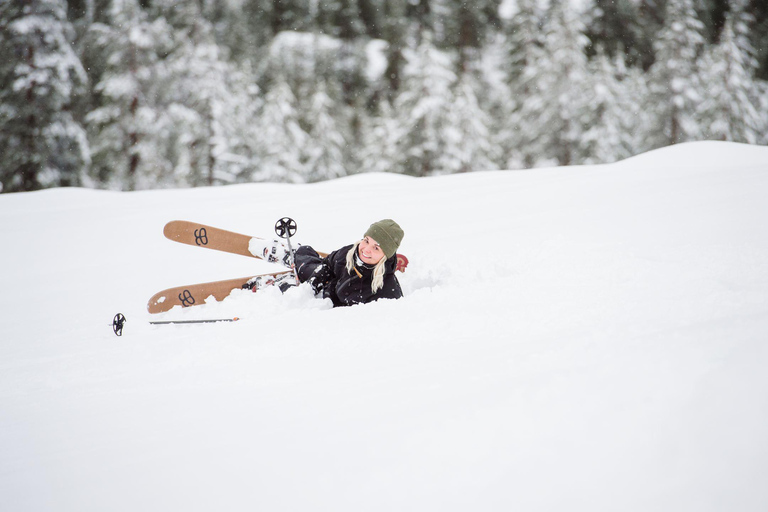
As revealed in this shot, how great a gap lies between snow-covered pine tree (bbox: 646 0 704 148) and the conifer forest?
0.07 metres

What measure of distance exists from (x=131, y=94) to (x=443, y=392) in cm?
1826

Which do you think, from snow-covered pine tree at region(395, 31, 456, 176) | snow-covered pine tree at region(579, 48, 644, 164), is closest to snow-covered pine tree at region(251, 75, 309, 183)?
snow-covered pine tree at region(395, 31, 456, 176)

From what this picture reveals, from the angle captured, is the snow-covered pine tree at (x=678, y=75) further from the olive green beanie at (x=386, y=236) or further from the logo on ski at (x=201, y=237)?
the logo on ski at (x=201, y=237)

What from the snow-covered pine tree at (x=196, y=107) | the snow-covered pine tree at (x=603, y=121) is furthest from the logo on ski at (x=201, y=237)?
the snow-covered pine tree at (x=603, y=121)

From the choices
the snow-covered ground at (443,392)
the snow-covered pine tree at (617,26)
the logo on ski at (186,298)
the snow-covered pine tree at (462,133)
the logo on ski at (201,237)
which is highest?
the snow-covered pine tree at (617,26)

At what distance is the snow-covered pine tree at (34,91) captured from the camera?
553 inches

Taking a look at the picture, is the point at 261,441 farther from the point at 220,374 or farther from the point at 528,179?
the point at 528,179

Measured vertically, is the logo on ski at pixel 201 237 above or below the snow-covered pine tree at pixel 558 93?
below

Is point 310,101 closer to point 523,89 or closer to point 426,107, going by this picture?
point 426,107

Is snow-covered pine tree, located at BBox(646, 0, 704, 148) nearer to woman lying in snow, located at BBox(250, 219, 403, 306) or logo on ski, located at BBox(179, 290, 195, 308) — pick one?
woman lying in snow, located at BBox(250, 219, 403, 306)

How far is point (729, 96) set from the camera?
719 inches

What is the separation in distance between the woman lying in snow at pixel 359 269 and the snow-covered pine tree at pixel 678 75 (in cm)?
2058

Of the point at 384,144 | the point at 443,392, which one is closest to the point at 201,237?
the point at 443,392

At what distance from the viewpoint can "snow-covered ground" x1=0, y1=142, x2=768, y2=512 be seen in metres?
1.32
